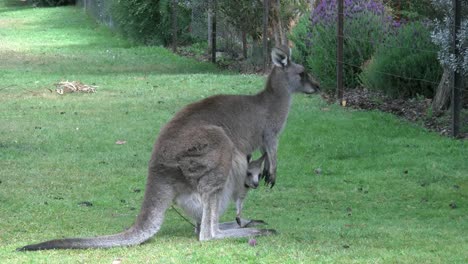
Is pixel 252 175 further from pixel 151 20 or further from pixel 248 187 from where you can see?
pixel 151 20

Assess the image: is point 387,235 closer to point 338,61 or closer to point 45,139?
point 45,139

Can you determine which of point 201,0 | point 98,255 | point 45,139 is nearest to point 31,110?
point 45,139

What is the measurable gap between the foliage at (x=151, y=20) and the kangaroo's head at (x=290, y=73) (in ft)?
54.8

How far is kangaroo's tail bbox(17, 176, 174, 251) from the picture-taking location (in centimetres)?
672

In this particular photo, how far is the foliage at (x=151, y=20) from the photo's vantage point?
26219 mm

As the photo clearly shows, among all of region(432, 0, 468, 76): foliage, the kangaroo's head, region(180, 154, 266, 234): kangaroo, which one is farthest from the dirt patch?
region(180, 154, 266, 234): kangaroo

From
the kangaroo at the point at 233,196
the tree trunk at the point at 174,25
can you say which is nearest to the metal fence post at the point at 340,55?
the kangaroo at the point at 233,196

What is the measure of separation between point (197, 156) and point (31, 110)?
8.78 meters

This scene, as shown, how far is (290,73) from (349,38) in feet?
26.5

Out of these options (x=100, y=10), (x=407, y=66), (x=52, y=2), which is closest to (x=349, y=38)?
(x=407, y=66)

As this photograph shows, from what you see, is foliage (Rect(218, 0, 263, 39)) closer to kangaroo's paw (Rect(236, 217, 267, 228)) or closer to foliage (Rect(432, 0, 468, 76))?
foliage (Rect(432, 0, 468, 76))

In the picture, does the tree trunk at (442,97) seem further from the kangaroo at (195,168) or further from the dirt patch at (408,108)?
the kangaroo at (195,168)

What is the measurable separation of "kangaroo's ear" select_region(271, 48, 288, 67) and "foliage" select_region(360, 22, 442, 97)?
620 cm

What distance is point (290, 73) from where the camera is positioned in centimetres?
870
